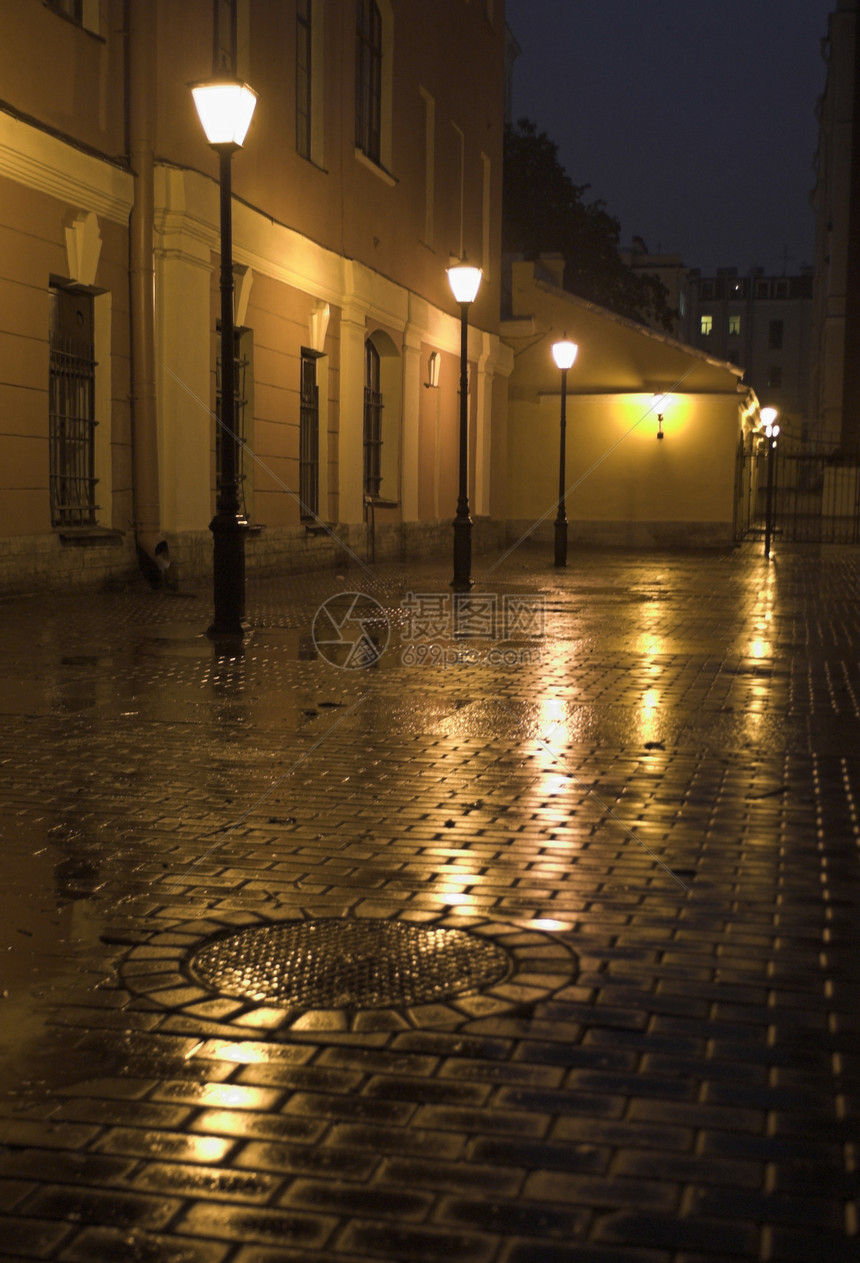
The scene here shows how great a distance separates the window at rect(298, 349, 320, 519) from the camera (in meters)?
22.1

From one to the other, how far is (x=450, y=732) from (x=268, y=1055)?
4.59 m

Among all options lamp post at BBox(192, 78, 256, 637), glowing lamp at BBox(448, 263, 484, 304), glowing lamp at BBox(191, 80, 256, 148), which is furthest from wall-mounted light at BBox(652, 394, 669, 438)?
glowing lamp at BBox(191, 80, 256, 148)

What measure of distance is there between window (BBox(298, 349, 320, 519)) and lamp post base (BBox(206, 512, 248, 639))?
965 cm

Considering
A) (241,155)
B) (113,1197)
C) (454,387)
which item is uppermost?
(241,155)

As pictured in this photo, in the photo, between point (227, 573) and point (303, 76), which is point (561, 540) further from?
point (227, 573)

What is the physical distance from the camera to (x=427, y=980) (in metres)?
3.82

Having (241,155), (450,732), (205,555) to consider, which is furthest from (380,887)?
(241,155)

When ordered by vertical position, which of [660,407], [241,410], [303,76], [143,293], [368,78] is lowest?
[241,410]

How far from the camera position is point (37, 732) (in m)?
7.59

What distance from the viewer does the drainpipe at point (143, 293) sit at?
16234 millimetres

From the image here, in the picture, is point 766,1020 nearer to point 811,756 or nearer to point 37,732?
point 811,756

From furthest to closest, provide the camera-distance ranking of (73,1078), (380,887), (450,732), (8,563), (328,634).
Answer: (8,563) < (328,634) < (450,732) < (380,887) < (73,1078)

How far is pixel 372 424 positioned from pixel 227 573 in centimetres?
1416

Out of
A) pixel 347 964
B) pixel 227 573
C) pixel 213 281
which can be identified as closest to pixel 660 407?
pixel 213 281
